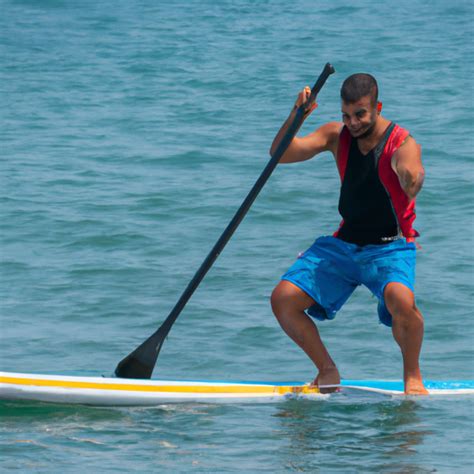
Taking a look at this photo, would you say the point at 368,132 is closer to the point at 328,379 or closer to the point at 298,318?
the point at 298,318

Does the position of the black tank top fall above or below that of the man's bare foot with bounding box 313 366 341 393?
above

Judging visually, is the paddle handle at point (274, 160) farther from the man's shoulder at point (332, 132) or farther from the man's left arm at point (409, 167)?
the man's left arm at point (409, 167)

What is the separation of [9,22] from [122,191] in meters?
8.72

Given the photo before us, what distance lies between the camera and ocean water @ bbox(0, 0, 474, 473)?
18.3 ft

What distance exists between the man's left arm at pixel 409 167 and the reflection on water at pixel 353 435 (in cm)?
108

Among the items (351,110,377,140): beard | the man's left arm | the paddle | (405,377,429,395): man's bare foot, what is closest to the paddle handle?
the paddle

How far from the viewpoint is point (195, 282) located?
5832mm

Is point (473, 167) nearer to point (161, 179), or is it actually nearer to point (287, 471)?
point (161, 179)

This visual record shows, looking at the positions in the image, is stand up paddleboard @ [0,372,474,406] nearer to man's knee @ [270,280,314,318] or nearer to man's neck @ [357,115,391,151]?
man's knee @ [270,280,314,318]

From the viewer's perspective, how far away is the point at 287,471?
5.13 metres

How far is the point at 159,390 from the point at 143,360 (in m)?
0.17

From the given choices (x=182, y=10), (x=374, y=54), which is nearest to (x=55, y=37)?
(x=182, y=10)

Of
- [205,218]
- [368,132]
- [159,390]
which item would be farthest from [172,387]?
[205,218]

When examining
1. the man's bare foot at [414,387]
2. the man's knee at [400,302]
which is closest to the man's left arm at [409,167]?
the man's knee at [400,302]
